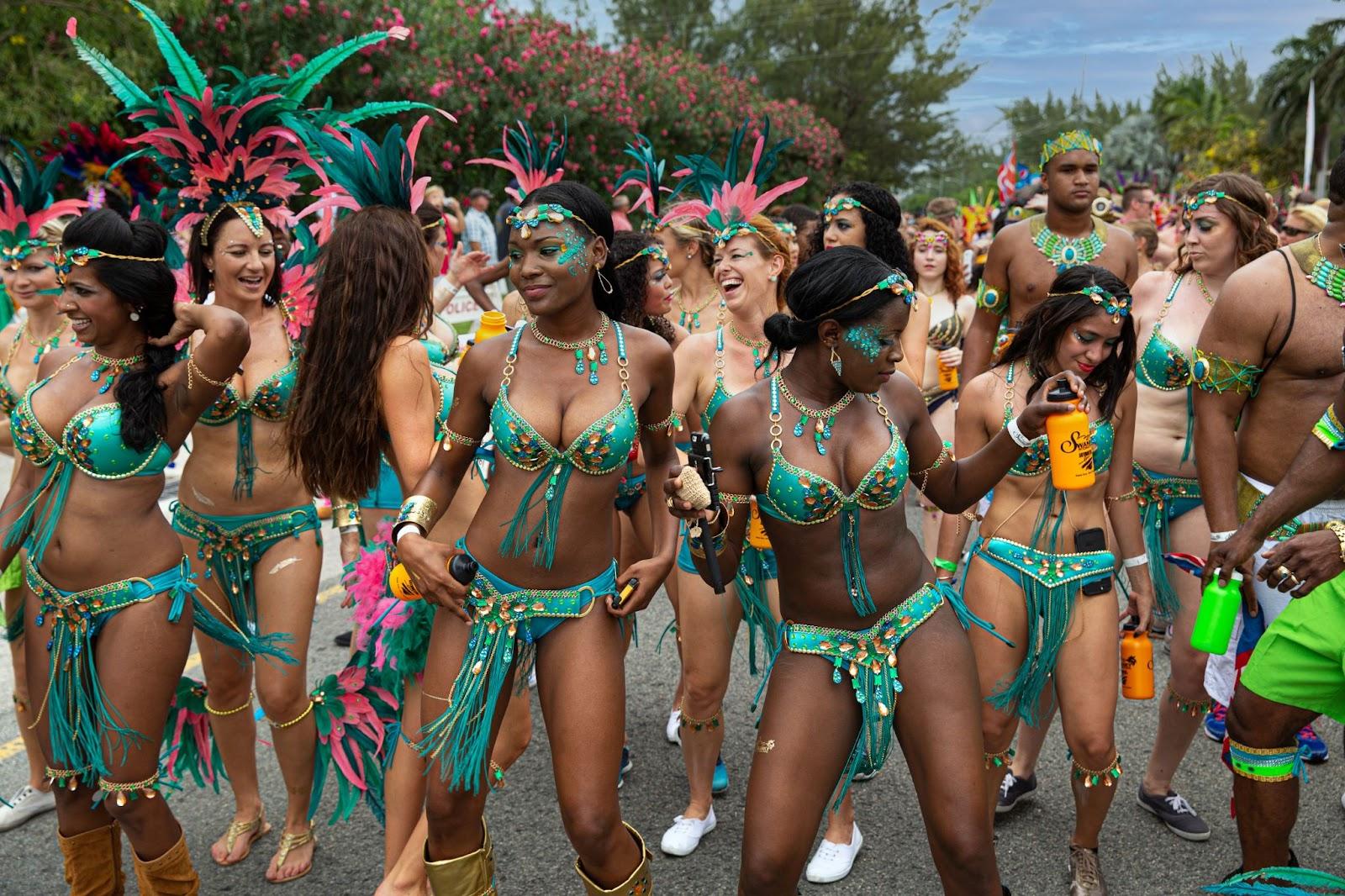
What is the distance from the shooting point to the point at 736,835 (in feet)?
14.2

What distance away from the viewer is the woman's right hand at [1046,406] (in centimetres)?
309

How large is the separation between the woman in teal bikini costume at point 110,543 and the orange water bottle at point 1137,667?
2947mm

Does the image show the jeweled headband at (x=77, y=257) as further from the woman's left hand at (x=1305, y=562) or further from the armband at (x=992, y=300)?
the armband at (x=992, y=300)

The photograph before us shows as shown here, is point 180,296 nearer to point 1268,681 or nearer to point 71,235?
point 71,235

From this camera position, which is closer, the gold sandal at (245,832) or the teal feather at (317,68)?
the teal feather at (317,68)

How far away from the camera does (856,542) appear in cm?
312

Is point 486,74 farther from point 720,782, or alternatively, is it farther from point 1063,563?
point 1063,563

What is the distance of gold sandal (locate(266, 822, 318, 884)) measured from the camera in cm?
410

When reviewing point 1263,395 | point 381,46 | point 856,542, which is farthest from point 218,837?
point 381,46

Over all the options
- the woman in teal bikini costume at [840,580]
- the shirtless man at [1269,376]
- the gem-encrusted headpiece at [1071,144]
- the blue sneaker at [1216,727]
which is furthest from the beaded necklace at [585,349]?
the blue sneaker at [1216,727]

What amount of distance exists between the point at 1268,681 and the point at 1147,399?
82.2 inches

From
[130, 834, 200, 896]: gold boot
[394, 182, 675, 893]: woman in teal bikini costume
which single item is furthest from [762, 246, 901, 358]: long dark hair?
[130, 834, 200, 896]: gold boot

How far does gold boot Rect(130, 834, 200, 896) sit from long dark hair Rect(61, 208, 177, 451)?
125 cm

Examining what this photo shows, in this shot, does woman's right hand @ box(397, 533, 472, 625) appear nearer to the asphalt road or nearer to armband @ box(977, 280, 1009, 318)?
the asphalt road
